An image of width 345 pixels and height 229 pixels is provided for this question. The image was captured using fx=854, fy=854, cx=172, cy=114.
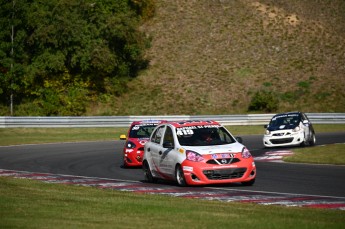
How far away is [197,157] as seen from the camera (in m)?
18.3

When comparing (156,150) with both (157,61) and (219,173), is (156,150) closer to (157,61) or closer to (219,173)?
(219,173)

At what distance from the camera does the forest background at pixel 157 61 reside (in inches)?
2283

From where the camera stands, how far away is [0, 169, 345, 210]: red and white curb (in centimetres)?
1477

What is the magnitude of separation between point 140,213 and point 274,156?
53.6 feet

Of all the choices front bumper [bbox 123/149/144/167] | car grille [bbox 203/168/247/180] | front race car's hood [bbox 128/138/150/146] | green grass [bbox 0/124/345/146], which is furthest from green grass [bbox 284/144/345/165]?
green grass [bbox 0/124/345/146]

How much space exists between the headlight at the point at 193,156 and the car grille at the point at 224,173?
0.95ft

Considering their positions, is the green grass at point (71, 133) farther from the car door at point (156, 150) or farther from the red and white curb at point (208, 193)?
the car door at point (156, 150)

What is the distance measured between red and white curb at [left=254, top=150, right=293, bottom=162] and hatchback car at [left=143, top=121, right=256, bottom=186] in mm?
8020

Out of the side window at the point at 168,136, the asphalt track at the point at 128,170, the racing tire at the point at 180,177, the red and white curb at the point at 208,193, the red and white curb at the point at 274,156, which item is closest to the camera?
the red and white curb at the point at 208,193

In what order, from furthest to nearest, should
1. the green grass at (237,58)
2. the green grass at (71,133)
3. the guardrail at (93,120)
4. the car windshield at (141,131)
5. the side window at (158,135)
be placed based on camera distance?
the green grass at (237,58)
the guardrail at (93,120)
the green grass at (71,133)
the car windshield at (141,131)
the side window at (158,135)

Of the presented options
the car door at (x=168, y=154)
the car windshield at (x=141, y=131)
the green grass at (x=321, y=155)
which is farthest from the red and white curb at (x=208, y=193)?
the green grass at (x=321, y=155)

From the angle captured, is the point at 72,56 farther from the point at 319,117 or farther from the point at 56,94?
the point at 319,117

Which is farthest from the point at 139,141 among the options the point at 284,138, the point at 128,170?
the point at 284,138

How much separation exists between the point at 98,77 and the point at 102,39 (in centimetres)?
302
